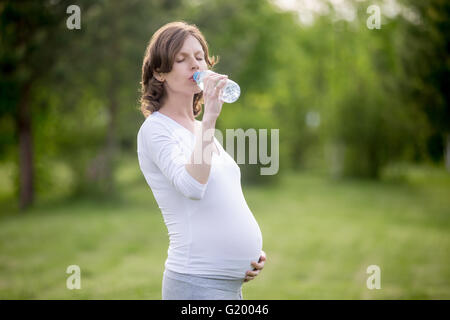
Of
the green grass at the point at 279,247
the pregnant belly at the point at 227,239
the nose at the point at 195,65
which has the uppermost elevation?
the nose at the point at 195,65

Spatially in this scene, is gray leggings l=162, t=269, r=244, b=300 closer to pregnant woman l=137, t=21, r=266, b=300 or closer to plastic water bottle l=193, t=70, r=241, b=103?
A: pregnant woman l=137, t=21, r=266, b=300

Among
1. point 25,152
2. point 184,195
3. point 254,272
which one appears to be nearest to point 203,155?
point 184,195

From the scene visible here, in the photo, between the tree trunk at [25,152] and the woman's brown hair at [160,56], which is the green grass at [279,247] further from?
the woman's brown hair at [160,56]

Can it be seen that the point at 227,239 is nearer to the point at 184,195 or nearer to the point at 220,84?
the point at 184,195

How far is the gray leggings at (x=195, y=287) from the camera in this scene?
2098 mm

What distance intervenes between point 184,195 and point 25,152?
40.3ft

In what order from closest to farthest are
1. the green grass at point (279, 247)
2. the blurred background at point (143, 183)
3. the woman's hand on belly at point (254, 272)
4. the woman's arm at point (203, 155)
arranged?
the woman's arm at point (203, 155), the woman's hand on belly at point (254, 272), the green grass at point (279, 247), the blurred background at point (143, 183)

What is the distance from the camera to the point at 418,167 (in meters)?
24.4

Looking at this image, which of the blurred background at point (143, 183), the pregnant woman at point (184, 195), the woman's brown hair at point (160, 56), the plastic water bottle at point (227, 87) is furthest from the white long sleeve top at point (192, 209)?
the blurred background at point (143, 183)

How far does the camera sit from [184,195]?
1.99 m

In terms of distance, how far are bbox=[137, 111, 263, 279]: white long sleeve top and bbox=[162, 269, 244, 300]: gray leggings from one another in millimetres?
24
